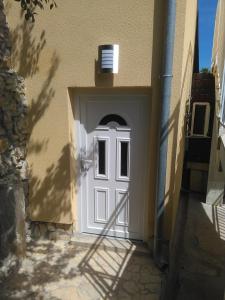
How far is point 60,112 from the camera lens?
454 cm

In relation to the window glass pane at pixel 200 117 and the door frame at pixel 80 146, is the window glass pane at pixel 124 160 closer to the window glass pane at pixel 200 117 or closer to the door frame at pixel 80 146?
the door frame at pixel 80 146

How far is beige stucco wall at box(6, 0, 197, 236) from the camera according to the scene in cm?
399

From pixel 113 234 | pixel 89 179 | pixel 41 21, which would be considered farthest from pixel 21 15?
pixel 113 234

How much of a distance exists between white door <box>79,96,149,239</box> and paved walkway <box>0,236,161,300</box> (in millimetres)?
367

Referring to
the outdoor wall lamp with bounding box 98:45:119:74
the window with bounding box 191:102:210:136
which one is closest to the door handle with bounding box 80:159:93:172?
the outdoor wall lamp with bounding box 98:45:119:74

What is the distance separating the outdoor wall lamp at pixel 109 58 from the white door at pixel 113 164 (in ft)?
1.85

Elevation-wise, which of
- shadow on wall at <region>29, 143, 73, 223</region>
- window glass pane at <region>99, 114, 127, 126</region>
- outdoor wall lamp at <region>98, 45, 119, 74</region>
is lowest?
shadow on wall at <region>29, 143, 73, 223</region>

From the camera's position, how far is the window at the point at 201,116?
527 centimetres

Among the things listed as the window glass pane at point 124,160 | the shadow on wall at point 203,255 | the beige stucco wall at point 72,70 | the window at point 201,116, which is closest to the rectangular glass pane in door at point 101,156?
the window glass pane at point 124,160

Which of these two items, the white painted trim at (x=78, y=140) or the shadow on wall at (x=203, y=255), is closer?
the shadow on wall at (x=203, y=255)

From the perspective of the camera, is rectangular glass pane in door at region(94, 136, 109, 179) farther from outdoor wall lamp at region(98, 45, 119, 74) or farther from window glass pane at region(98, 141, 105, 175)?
outdoor wall lamp at region(98, 45, 119, 74)

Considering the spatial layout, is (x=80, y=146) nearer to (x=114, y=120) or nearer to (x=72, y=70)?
(x=114, y=120)

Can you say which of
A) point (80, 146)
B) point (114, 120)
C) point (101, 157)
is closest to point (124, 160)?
point (101, 157)

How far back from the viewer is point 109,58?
4.02m
